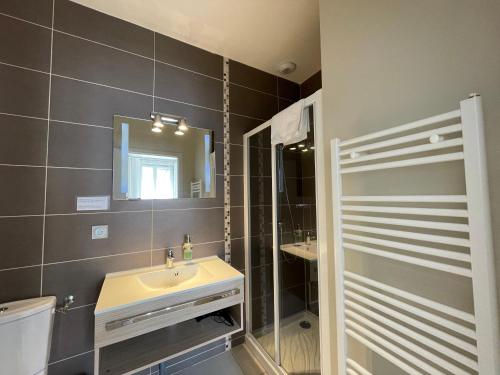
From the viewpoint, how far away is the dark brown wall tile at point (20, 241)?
1.10 metres

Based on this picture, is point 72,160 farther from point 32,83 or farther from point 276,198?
point 276,198

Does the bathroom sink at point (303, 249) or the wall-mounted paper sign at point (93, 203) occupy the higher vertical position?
the wall-mounted paper sign at point (93, 203)

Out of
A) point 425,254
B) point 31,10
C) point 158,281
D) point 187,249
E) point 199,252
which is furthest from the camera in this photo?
point 199,252

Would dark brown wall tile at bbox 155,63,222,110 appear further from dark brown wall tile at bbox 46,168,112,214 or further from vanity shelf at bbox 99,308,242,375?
vanity shelf at bbox 99,308,242,375

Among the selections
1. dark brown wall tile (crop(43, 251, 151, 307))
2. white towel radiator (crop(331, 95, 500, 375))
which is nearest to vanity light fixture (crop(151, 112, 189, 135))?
dark brown wall tile (crop(43, 251, 151, 307))

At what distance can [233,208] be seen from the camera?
1821 millimetres

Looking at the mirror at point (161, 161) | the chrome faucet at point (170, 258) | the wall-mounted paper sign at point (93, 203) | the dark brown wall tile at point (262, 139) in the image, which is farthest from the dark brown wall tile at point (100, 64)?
the chrome faucet at point (170, 258)

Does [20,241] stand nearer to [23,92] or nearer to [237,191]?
[23,92]

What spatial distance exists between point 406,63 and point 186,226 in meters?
1.55

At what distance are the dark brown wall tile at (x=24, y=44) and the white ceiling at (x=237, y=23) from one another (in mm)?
357

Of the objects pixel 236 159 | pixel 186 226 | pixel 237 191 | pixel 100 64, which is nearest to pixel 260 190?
Answer: pixel 237 191

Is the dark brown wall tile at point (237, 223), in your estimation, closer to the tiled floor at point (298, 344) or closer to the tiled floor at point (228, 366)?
the tiled floor at point (298, 344)

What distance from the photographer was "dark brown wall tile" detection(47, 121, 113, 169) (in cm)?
122

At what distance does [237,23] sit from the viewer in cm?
148
